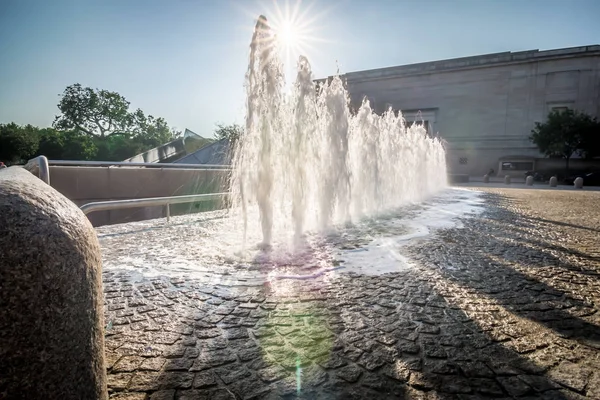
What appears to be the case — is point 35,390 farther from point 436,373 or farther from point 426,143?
point 426,143

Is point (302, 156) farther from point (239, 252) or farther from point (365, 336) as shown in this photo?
point (365, 336)

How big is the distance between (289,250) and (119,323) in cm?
296

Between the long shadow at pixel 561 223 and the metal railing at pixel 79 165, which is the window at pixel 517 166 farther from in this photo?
the metal railing at pixel 79 165

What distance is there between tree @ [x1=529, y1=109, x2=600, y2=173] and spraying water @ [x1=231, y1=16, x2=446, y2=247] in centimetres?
2903

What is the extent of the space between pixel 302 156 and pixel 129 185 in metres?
6.13

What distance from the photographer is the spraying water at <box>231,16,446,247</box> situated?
5.68 m

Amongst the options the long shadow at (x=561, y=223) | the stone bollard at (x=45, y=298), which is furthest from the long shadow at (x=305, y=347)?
the long shadow at (x=561, y=223)

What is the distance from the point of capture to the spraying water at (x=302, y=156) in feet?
18.6

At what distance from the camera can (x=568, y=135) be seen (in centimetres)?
3048

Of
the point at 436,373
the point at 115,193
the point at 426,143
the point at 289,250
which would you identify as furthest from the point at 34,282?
the point at 426,143

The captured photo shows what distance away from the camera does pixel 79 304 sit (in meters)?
1.36

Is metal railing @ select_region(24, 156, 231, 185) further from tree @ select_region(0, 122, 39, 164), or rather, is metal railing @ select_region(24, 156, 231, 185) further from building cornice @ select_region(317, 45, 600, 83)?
tree @ select_region(0, 122, 39, 164)

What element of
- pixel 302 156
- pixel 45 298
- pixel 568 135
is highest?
pixel 568 135

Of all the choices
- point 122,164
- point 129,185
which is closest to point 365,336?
point 122,164
